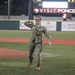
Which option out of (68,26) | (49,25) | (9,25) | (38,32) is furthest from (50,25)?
(38,32)

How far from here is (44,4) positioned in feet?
160

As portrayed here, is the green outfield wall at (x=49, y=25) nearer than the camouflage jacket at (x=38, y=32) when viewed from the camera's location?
No

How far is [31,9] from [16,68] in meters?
39.2

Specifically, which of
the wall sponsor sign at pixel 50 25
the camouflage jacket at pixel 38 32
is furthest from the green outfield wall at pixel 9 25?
the camouflage jacket at pixel 38 32

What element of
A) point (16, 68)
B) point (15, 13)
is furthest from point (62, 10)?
point (16, 68)

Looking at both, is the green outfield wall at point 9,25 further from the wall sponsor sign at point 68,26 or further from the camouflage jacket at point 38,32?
the camouflage jacket at point 38,32

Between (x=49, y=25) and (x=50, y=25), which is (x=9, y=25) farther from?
(x=50, y=25)

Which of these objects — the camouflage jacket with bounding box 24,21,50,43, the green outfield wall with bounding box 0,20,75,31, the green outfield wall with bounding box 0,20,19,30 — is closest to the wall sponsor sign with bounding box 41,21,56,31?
the green outfield wall with bounding box 0,20,75,31

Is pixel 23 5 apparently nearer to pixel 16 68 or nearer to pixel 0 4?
pixel 0 4

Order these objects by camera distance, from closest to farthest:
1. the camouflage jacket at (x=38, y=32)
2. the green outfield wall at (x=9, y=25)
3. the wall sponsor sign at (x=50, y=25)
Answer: the camouflage jacket at (x=38, y=32) → the wall sponsor sign at (x=50, y=25) → the green outfield wall at (x=9, y=25)

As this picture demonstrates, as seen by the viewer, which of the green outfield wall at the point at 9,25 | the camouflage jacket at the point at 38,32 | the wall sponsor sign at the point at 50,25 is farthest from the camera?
the green outfield wall at the point at 9,25

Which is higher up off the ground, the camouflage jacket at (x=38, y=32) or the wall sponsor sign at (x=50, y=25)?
the camouflage jacket at (x=38, y=32)

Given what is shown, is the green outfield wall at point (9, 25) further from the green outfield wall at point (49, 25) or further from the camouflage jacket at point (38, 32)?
the camouflage jacket at point (38, 32)

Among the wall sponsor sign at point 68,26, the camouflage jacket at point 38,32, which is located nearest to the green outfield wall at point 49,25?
the wall sponsor sign at point 68,26
